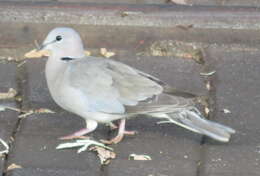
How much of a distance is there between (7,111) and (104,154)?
85cm

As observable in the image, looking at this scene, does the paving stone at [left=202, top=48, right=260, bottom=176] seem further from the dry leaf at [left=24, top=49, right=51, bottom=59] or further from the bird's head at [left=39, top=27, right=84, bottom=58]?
the dry leaf at [left=24, top=49, right=51, bottom=59]

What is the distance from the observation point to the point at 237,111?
525 centimetres

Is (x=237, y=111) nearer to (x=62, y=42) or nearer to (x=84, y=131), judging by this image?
(x=84, y=131)

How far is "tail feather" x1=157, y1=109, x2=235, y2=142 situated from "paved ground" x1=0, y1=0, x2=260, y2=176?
147 millimetres

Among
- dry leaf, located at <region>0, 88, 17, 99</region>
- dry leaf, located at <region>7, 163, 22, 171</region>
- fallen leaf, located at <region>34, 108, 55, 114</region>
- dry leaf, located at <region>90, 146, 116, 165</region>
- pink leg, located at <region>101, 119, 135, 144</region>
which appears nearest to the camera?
dry leaf, located at <region>7, 163, 22, 171</region>

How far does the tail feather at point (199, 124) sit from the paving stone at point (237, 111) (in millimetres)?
129

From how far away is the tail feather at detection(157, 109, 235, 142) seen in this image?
183 inches

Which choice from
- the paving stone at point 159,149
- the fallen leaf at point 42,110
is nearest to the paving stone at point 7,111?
the fallen leaf at point 42,110

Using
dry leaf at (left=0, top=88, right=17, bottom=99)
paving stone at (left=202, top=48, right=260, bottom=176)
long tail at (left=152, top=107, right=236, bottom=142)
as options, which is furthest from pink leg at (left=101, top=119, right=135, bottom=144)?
dry leaf at (left=0, top=88, right=17, bottom=99)

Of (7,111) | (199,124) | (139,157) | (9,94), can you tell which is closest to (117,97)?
(139,157)

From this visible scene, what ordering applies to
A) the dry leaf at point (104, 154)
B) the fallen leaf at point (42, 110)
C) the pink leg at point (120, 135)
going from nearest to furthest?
the dry leaf at point (104, 154) < the pink leg at point (120, 135) < the fallen leaf at point (42, 110)

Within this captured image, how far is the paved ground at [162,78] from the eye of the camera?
15.3 feet

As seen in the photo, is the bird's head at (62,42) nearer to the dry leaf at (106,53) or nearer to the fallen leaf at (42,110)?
the fallen leaf at (42,110)

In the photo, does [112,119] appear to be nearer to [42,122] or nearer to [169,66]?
[42,122]
